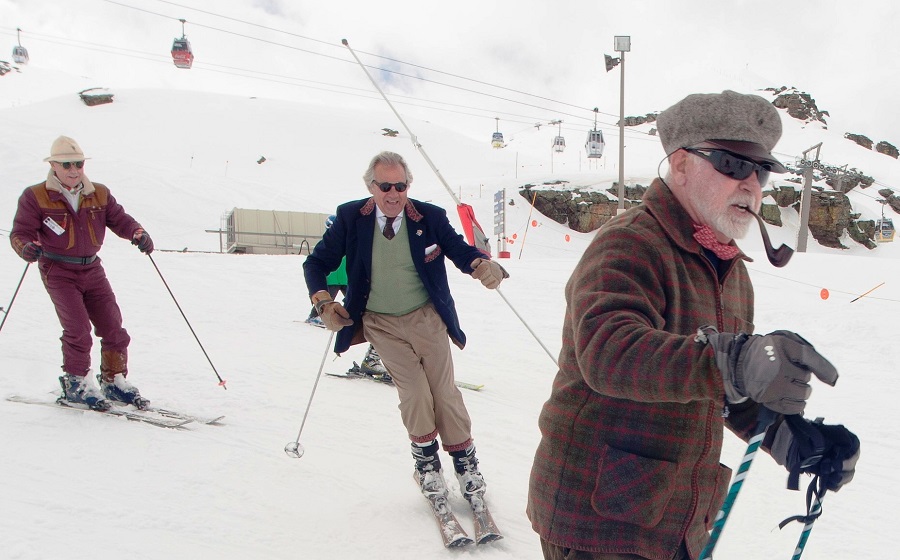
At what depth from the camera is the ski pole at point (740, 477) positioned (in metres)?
1.43

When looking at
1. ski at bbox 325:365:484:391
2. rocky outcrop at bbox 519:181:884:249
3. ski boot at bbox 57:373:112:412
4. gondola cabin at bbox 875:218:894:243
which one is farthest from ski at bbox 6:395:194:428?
gondola cabin at bbox 875:218:894:243

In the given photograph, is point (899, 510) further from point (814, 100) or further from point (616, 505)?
point (814, 100)

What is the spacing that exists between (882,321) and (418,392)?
7.24 m

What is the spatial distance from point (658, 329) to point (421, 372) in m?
2.22

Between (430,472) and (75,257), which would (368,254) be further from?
(75,257)

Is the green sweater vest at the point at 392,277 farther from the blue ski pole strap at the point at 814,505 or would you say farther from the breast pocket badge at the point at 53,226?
the breast pocket badge at the point at 53,226

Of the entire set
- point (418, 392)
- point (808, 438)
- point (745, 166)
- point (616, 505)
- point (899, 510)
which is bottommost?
point (899, 510)

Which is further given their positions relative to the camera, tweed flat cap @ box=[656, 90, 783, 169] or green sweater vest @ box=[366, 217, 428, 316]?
green sweater vest @ box=[366, 217, 428, 316]

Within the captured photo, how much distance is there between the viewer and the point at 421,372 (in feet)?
11.4

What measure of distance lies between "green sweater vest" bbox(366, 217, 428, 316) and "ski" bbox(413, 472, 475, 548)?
1.02 m

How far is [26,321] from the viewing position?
311 inches

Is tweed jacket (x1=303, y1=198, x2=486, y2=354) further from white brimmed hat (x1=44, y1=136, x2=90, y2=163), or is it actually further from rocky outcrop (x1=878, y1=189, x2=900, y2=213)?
rocky outcrop (x1=878, y1=189, x2=900, y2=213)

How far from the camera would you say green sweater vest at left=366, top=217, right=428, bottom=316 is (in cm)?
347

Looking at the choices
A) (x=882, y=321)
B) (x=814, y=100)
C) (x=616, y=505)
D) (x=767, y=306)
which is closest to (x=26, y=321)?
(x=616, y=505)
